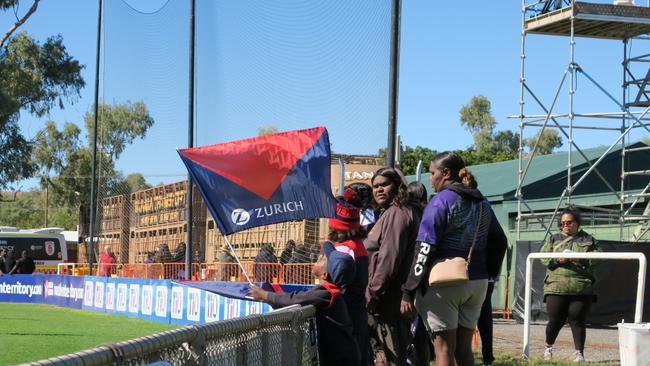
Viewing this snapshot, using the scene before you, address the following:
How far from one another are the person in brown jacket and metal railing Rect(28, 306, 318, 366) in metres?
0.90

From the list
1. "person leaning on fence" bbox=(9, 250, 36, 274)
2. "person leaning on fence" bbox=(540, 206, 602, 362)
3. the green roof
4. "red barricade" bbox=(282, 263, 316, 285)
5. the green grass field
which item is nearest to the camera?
"person leaning on fence" bbox=(540, 206, 602, 362)

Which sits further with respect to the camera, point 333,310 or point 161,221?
point 161,221

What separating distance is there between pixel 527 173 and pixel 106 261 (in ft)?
37.8

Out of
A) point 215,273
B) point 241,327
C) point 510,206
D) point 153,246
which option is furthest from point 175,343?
point 510,206

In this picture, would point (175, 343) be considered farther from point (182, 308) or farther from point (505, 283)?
point (505, 283)

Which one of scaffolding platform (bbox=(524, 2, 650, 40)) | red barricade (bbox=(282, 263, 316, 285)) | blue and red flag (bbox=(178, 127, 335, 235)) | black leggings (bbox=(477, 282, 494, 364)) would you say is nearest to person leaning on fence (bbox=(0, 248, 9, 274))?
red barricade (bbox=(282, 263, 316, 285))

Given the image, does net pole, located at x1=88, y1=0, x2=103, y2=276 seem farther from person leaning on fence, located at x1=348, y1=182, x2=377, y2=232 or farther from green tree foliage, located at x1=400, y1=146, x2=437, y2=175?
green tree foliage, located at x1=400, y1=146, x2=437, y2=175

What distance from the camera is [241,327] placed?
4.80m

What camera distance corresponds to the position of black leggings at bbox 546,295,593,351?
10.0 meters

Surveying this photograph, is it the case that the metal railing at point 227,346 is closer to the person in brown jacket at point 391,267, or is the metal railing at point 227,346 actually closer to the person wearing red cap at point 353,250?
the person wearing red cap at point 353,250

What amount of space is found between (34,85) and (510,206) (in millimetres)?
33262

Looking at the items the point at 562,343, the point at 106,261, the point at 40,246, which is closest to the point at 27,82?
the point at 40,246

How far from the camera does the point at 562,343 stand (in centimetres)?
1275

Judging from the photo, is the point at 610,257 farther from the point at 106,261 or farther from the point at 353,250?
the point at 106,261
